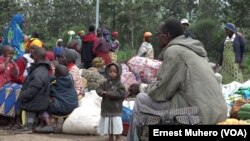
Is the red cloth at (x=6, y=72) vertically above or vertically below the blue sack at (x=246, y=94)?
above

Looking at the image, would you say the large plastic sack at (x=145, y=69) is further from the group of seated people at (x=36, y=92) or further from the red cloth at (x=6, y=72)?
the red cloth at (x=6, y=72)

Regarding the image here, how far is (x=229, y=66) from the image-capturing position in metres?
11.4

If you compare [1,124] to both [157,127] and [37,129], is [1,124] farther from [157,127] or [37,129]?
[157,127]

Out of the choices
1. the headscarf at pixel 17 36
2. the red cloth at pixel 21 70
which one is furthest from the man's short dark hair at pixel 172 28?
the headscarf at pixel 17 36

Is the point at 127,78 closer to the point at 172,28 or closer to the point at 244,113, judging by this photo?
the point at 244,113

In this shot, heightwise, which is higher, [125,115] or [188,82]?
[188,82]

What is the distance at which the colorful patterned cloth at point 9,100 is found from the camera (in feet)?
27.8

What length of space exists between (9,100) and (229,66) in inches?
198

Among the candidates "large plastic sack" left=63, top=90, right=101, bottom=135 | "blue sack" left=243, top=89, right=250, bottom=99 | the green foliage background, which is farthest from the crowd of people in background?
the green foliage background

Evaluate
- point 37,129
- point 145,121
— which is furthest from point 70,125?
point 145,121

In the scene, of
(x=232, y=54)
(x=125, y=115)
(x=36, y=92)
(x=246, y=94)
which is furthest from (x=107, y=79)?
(x=232, y=54)

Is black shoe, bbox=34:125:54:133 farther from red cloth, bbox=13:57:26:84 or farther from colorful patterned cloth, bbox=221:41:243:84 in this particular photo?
colorful patterned cloth, bbox=221:41:243:84

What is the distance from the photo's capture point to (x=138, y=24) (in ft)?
75.9

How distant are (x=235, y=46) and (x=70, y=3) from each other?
17063 mm
